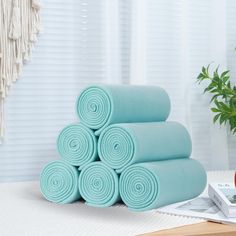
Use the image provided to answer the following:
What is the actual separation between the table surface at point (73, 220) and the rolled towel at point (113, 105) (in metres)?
0.17

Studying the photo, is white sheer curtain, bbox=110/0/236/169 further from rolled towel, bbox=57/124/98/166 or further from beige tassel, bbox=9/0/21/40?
rolled towel, bbox=57/124/98/166

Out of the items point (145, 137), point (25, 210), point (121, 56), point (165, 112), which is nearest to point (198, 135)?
point (121, 56)

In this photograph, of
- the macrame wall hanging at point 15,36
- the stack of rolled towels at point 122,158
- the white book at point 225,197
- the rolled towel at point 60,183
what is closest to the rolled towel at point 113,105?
the stack of rolled towels at point 122,158

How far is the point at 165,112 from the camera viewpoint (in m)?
1.26

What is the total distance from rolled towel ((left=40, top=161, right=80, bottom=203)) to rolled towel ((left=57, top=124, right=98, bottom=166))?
2cm

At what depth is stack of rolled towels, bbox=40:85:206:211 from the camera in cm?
107

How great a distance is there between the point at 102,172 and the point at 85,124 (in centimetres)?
11

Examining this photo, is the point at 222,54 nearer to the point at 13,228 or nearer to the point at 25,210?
the point at 25,210

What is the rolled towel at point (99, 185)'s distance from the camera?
109 centimetres

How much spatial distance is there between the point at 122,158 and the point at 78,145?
0.11 m

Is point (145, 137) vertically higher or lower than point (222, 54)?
lower

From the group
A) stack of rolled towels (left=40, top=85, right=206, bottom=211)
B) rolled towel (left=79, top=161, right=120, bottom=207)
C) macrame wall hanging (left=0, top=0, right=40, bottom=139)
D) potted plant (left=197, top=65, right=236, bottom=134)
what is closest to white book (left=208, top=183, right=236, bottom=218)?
stack of rolled towels (left=40, top=85, right=206, bottom=211)

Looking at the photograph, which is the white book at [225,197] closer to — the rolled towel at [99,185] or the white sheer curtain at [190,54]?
the rolled towel at [99,185]

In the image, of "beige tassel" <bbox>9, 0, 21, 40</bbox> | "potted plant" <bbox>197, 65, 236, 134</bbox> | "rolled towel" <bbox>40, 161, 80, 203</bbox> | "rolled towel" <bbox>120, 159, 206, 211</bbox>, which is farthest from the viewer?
"potted plant" <bbox>197, 65, 236, 134</bbox>
